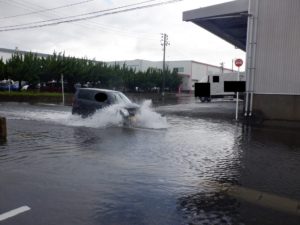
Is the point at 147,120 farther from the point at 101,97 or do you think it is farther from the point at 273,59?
the point at 273,59

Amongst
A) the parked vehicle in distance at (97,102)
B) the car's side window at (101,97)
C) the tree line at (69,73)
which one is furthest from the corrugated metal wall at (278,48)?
the tree line at (69,73)

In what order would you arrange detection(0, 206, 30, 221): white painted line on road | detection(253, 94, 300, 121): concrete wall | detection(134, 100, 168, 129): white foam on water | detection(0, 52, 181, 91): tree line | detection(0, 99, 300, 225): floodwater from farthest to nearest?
1. detection(0, 52, 181, 91): tree line
2. detection(253, 94, 300, 121): concrete wall
3. detection(134, 100, 168, 129): white foam on water
4. detection(0, 99, 300, 225): floodwater
5. detection(0, 206, 30, 221): white painted line on road

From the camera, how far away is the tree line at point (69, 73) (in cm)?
4150

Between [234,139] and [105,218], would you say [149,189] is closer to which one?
[105,218]

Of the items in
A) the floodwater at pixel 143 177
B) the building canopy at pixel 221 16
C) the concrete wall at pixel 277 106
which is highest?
the building canopy at pixel 221 16

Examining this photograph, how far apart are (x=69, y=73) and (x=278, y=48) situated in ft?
103

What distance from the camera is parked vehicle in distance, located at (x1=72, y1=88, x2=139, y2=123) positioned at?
Answer: 1683 cm

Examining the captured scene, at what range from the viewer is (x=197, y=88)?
19250 mm

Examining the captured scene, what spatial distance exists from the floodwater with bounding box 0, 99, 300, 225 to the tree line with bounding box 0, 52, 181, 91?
29.6 meters

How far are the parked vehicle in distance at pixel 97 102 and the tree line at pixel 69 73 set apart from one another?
24.4 metres

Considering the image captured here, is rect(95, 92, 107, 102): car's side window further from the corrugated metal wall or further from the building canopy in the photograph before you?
the building canopy

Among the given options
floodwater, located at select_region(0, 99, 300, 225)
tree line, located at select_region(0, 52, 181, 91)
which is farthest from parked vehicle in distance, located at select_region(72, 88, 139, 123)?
tree line, located at select_region(0, 52, 181, 91)

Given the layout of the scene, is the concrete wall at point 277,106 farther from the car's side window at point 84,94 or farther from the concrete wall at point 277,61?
the car's side window at point 84,94

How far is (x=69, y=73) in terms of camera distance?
153 ft
